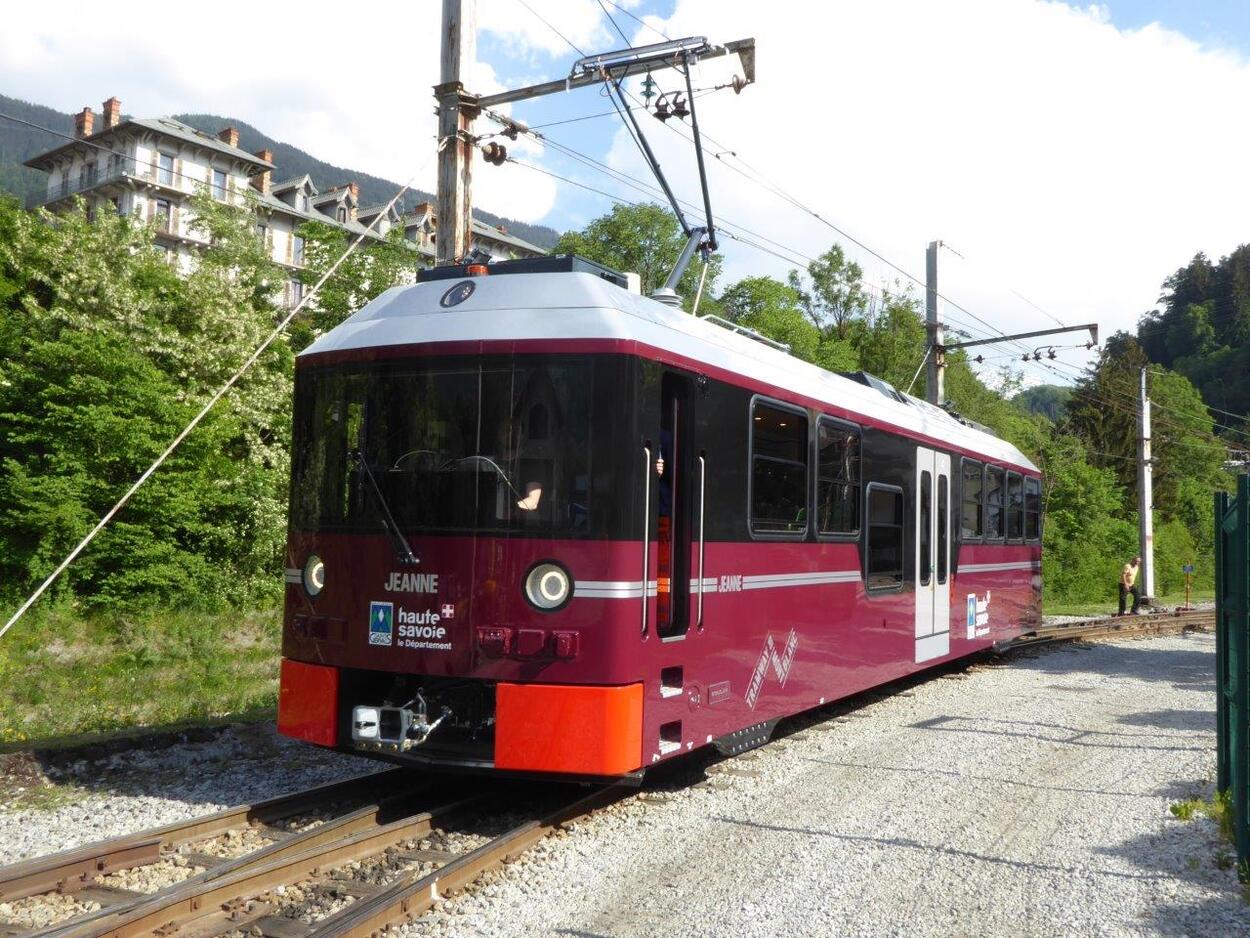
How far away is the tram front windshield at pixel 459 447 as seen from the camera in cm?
631

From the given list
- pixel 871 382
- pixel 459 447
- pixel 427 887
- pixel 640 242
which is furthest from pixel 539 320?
pixel 640 242

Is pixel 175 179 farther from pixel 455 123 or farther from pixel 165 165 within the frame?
pixel 455 123

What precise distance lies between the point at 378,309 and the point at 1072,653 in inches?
582

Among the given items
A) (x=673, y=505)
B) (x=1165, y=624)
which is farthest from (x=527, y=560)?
(x=1165, y=624)

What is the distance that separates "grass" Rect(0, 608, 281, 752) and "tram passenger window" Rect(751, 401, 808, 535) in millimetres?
7306

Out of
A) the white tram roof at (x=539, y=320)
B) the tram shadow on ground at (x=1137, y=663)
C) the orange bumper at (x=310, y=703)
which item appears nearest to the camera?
the white tram roof at (x=539, y=320)

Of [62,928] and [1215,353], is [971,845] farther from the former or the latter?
[1215,353]

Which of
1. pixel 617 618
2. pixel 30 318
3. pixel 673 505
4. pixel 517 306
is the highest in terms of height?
pixel 30 318

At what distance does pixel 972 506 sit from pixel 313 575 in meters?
9.13

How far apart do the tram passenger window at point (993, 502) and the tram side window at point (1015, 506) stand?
0.50 m

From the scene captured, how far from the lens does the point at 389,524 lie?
657cm

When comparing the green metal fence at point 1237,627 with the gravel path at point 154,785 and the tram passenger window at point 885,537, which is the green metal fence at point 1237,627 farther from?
the gravel path at point 154,785

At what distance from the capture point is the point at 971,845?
21.0 ft

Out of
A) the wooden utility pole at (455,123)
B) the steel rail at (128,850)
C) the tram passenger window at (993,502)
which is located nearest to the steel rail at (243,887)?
the steel rail at (128,850)
